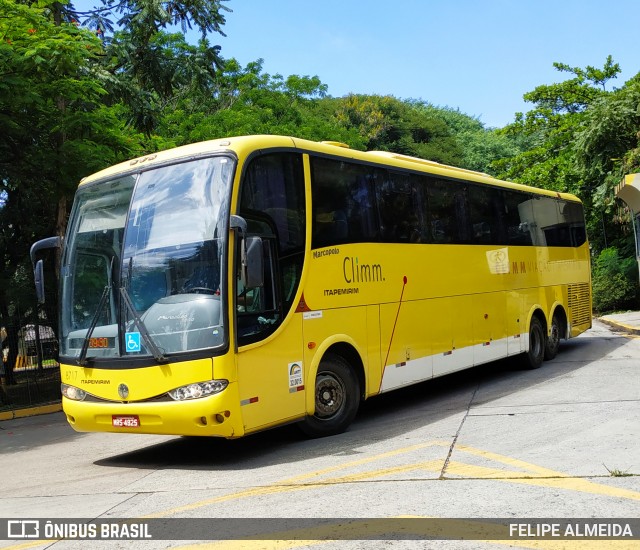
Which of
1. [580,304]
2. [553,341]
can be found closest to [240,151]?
[553,341]

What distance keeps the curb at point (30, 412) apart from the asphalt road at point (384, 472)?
3.05 meters

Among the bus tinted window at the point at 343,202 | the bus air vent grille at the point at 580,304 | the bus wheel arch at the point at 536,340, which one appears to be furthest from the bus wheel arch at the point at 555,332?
the bus tinted window at the point at 343,202

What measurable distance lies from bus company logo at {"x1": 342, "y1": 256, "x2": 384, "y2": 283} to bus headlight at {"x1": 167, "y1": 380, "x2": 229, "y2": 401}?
2511 mm

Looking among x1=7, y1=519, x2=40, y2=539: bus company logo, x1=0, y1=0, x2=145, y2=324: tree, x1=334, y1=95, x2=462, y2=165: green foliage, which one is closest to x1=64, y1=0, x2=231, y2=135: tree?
x1=0, y1=0, x2=145, y2=324: tree

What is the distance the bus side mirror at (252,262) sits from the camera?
23.7 ft

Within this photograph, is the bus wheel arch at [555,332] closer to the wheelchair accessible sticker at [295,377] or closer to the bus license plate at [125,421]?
the wheelchair accessible sticker at [295,377]

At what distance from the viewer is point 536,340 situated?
→ 1473 centimetres

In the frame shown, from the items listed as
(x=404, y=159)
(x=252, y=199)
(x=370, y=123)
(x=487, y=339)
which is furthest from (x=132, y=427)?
(x=370, y=123)

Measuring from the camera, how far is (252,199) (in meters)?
7.84

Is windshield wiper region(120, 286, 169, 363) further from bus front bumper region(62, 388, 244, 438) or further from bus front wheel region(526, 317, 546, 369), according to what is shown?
bus front wheel region(526, 317, 546, 369)

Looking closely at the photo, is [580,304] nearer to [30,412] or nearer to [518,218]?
[518,218]

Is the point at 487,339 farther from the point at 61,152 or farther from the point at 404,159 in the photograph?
the point at 61,152

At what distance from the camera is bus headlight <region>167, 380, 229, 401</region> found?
718cm

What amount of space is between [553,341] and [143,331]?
35.0 feet
